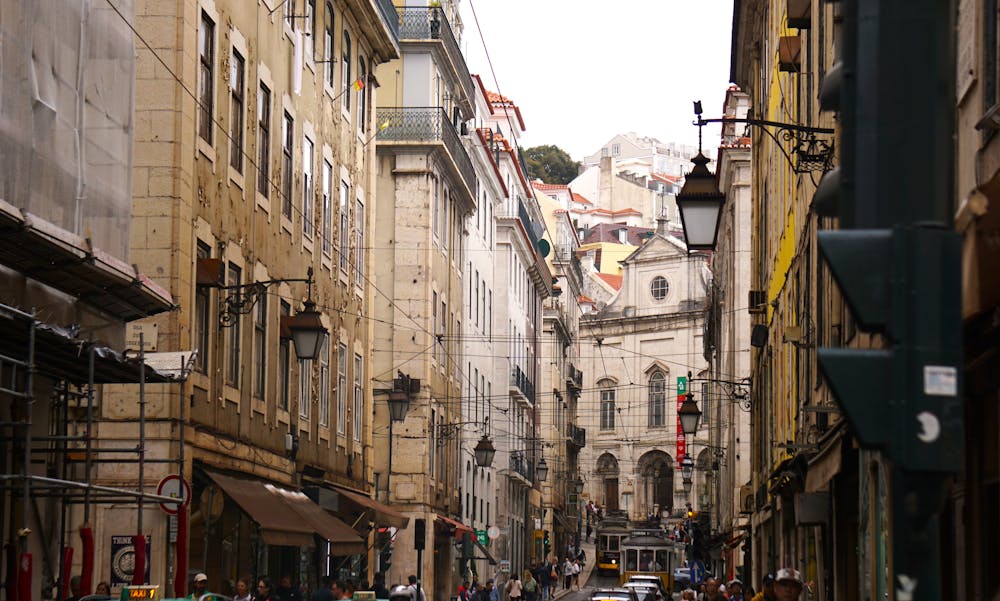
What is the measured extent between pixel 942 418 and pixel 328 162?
27700mm

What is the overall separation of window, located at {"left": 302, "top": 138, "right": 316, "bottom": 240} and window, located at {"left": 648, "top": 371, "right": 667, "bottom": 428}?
8307 centimetres

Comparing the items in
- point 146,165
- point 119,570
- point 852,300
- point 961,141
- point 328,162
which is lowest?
point 119,570

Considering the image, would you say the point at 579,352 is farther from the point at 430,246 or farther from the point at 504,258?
the point at 430,246

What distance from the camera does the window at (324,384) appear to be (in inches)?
1209

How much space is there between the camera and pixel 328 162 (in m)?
31.1

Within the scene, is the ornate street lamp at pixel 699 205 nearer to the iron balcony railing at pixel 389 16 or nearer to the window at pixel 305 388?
the window at pixel 305 388

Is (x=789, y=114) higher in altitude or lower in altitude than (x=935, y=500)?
higher

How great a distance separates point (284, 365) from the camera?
27.8 m

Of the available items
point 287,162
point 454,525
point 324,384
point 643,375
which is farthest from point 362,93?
point 643,375

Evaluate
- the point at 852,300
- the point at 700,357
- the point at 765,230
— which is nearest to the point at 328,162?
the point at 765,230

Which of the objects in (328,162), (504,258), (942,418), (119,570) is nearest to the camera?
(942,418)

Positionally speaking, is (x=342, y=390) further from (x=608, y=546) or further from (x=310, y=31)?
(x=608, y=546)

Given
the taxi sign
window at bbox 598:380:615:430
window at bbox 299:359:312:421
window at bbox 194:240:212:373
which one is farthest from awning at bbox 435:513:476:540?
window at bbox 598:380:615:430

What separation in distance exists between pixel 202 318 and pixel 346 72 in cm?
1200
